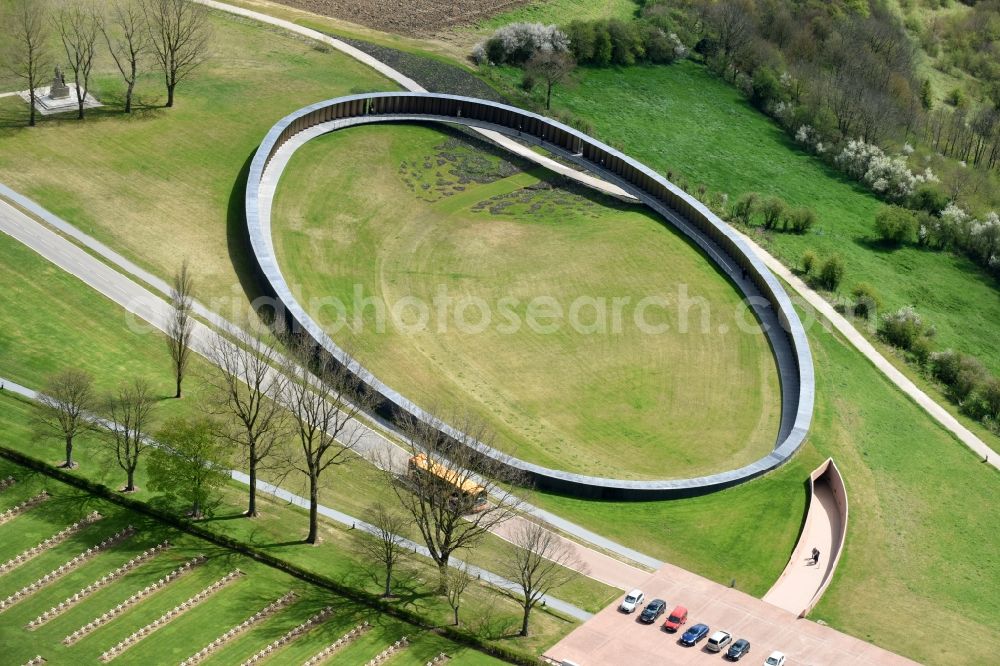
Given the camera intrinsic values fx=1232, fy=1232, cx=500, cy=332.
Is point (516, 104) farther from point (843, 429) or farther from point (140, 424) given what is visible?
point (140, 424)

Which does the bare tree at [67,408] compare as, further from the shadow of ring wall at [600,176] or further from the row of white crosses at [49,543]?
the shadow of ring wall at [600,176]

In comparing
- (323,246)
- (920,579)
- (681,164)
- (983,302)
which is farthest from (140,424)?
(983,302)

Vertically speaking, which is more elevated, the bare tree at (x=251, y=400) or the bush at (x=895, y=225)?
the bush at (x=895, y=225)

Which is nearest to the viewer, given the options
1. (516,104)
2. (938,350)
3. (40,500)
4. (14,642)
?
(14,642)

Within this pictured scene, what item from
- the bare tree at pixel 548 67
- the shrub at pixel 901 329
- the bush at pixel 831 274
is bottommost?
the shrub at pixel 901 329

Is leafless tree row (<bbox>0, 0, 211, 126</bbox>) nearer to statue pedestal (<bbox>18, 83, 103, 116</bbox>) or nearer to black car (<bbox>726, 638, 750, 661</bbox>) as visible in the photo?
statue pedestal (<bbox>18, 83, 103, 116</bbox>)

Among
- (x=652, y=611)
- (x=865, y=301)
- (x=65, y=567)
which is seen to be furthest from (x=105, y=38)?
(x=652, y=611)

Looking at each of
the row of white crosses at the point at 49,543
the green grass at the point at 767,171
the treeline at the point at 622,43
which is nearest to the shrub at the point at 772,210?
the green grass at the point at 767,171
